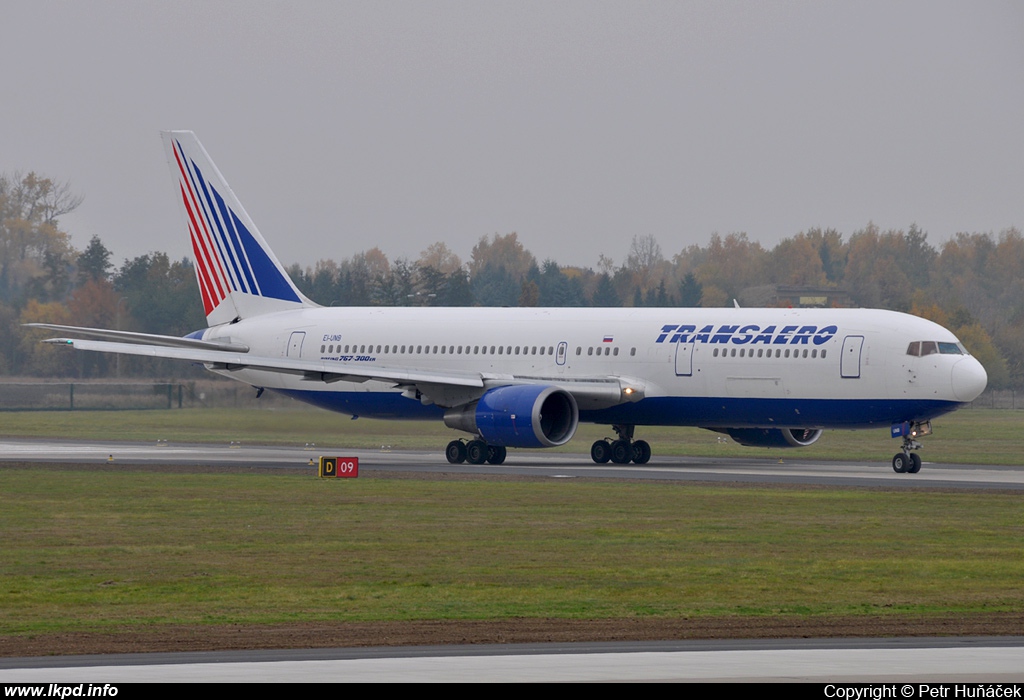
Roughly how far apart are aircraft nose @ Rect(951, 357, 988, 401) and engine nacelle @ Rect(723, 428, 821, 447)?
6698mm

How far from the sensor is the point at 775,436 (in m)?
45.1

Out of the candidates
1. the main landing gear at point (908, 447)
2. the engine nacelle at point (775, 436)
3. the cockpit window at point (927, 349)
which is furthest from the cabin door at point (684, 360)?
the cockpit window at point (927, 349)

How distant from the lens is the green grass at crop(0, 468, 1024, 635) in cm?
1825

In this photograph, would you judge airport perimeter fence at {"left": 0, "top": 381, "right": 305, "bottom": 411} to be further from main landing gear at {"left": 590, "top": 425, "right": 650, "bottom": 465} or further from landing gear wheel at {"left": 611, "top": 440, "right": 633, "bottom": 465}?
landing gear wheel at {"left": 611, "top": 440, "right": 633, "bottom": 465}

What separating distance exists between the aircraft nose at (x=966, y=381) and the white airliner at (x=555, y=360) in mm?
48

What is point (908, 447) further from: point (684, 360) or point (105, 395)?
point (105, 395)

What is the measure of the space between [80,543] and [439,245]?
118 m

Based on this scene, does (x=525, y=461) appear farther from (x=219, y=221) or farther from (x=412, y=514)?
(x=412, y=514)

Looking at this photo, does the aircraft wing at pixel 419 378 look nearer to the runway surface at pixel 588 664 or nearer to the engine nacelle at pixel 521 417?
the engine nacelle at pixel 521 417

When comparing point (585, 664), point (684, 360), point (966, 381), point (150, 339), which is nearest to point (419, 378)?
point (684, 360)

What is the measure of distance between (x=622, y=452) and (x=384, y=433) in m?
7.37

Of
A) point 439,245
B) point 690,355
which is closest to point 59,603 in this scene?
point 690,355

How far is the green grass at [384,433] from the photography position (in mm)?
47781

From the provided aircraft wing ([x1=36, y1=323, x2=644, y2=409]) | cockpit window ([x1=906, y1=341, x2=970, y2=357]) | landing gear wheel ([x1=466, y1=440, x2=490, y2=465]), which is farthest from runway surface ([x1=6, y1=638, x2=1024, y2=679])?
landing gear wheel ([x1=466, y1=440, x2=490, y2=465])
